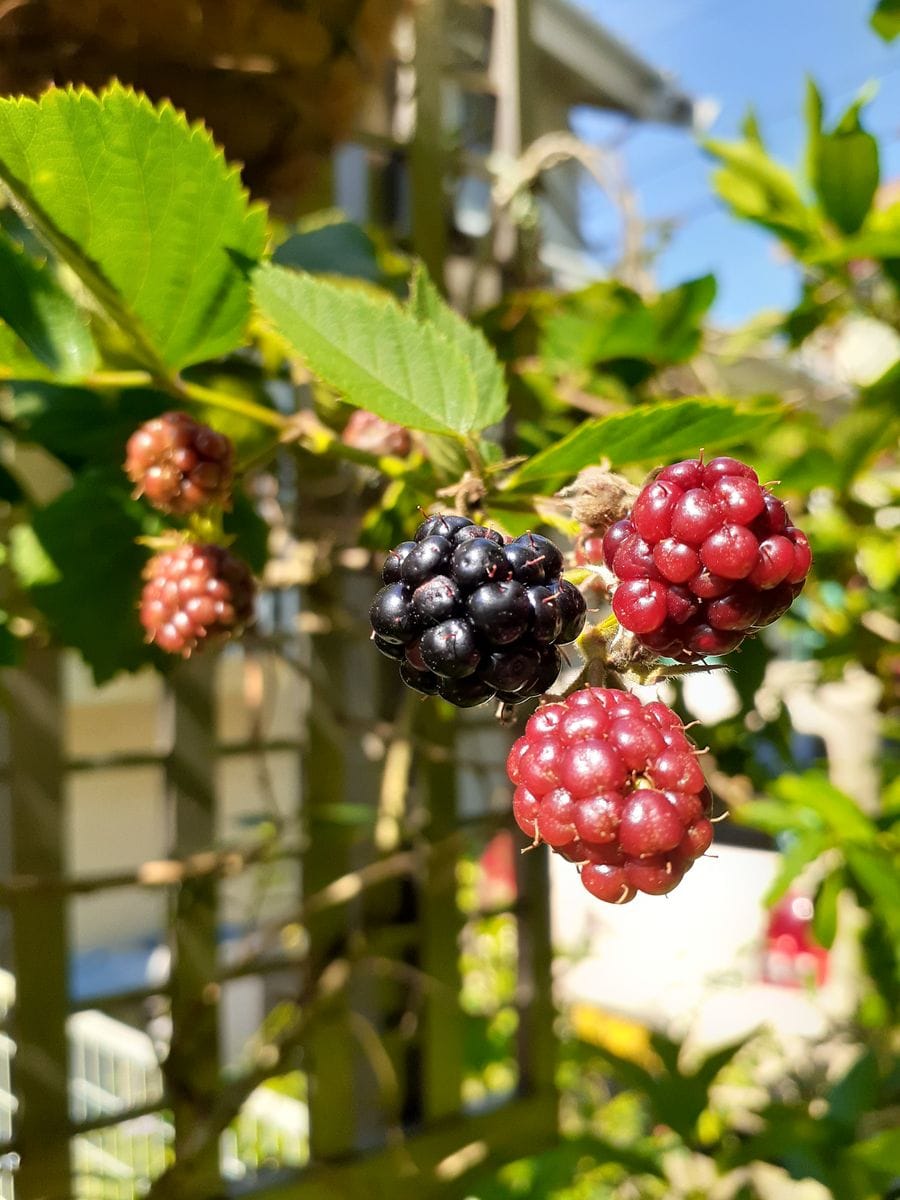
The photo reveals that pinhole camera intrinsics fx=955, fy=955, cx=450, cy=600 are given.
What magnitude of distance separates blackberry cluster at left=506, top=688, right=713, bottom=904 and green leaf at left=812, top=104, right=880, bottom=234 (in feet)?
2.20

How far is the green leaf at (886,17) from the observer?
65 centimetres

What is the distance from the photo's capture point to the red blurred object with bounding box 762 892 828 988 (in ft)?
7.73

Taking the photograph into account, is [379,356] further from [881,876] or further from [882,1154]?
[882,1154]

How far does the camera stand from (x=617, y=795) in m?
0.32

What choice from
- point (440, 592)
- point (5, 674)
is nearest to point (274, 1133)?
point (5, 674)

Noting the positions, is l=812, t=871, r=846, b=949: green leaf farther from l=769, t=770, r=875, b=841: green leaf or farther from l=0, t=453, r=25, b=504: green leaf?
l=0, t=453, r=25, b=504: green leaf

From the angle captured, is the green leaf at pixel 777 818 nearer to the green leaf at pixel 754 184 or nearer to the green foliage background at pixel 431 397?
the green foliage background at pixel 431 397

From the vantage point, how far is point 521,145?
137cm

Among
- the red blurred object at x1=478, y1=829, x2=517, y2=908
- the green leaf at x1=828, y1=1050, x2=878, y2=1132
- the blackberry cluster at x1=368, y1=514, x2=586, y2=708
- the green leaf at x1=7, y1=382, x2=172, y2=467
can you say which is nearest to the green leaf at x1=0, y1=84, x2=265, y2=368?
the green leaf at x1=7, y1=382, x2=172, y2=467

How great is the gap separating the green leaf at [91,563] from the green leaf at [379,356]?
0.75 ft

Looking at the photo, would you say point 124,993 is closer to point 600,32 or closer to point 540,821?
point 540,821

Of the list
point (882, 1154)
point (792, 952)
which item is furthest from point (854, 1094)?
point (792, 952)

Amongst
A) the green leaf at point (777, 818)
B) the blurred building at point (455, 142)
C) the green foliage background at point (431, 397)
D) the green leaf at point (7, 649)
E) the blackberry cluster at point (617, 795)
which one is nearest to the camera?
the blackberry cluster at point (617, 795)

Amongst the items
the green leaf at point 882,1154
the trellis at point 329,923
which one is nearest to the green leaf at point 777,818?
the green leaf at point 882,1154
